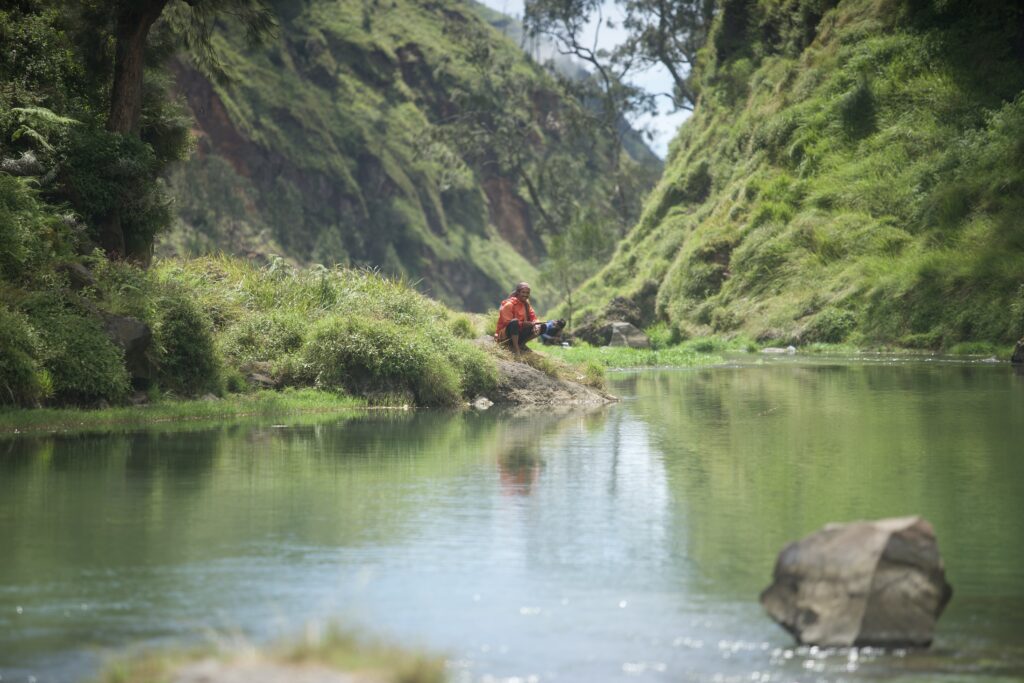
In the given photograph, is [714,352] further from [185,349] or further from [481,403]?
[185,349]

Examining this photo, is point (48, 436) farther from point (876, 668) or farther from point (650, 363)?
point (650, 363)

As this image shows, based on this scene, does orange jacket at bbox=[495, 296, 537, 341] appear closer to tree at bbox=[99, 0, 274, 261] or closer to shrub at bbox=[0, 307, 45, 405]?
tree at bbox=[99, 0, 274, 261]

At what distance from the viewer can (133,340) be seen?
21.3 metres

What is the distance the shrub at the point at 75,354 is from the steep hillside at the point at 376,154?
73.1m

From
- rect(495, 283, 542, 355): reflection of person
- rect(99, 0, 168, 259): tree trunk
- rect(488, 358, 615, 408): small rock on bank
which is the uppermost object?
rect(99, 0, 168, 259): tree trunk

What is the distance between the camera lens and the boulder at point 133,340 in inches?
833

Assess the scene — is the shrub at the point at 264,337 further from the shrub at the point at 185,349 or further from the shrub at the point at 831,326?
the shrub at the point at 831,326

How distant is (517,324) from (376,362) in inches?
148

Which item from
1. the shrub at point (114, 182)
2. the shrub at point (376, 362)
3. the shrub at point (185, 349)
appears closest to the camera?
the shrub at point (185, 349)

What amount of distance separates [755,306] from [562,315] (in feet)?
67.5

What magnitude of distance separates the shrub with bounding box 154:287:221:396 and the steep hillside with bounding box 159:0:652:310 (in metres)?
71.2

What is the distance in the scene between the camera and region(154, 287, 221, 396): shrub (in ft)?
74.2

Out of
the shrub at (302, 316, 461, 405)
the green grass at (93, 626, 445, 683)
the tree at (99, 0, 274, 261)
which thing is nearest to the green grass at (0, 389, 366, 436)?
the shrub at (302, 316, 461, 405)

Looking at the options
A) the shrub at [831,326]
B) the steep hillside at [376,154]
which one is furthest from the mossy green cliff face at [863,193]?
the steep hillside at [376,154]
